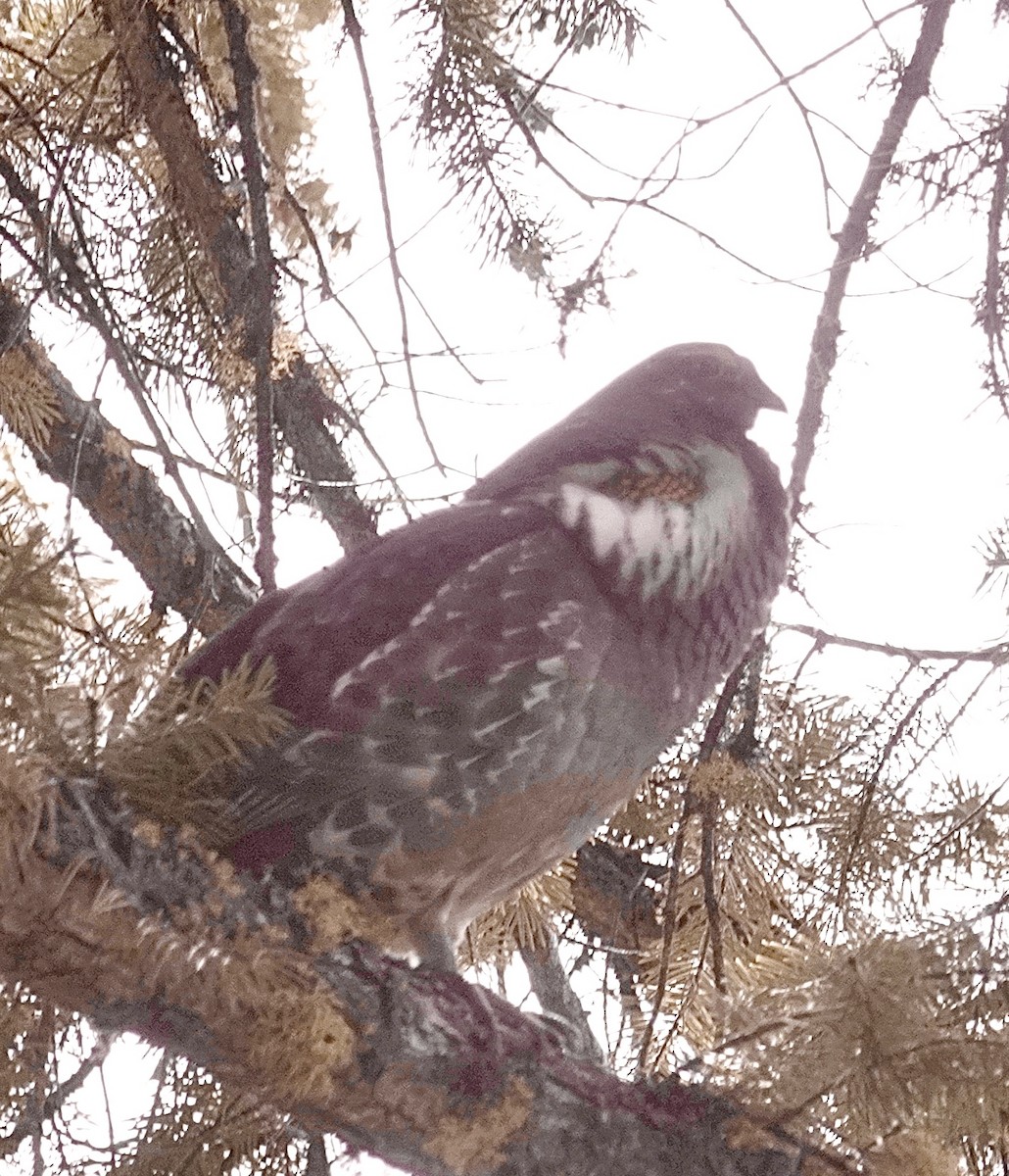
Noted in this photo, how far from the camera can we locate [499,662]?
1.36 meters

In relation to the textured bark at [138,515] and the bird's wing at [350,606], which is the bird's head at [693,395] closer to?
the bird's wing at [350,606]

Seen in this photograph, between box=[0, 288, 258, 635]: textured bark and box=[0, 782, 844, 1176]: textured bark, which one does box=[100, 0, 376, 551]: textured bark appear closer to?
box=[0, 288, 258, 635]: textured bark

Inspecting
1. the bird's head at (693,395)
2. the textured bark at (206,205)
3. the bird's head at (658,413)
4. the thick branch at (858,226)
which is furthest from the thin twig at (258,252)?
the thick branch at (858,226)

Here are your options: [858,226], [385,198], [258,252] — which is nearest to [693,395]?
[858,226]

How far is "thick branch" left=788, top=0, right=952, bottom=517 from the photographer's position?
1677 millimetres

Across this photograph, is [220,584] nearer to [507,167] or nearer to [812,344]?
[507,167]

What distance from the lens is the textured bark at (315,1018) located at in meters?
0.96

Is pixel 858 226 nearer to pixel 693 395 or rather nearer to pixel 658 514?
pixel 693 395

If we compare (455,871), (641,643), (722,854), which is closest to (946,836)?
(722,854)

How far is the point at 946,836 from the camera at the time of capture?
5.62ft

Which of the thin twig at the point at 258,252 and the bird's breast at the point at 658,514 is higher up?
the thin twig at the point at 258,252

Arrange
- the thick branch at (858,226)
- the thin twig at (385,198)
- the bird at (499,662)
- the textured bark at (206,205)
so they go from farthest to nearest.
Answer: the thick branch at (858,226) < the textured bark at (206,205) < the thin twig at (385,198) < the bird at (499,662)

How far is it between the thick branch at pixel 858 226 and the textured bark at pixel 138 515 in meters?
0.72

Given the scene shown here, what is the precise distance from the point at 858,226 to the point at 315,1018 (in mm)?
1120
